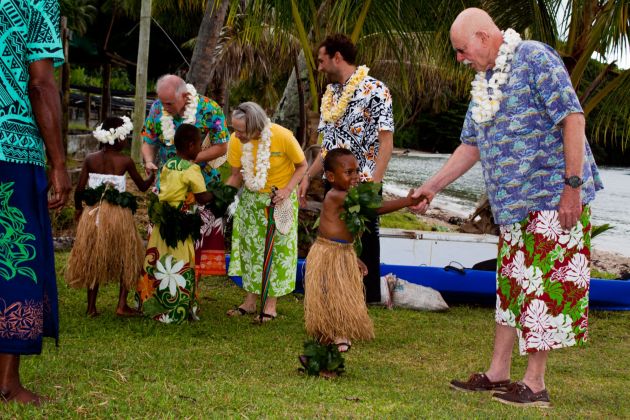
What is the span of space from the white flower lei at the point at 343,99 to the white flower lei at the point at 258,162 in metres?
0.58

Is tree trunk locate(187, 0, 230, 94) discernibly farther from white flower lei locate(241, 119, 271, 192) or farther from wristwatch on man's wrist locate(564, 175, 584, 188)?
wristwatch on man's wrist locate(564, 175, 584, 188)

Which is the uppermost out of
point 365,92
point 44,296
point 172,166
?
point 365,92

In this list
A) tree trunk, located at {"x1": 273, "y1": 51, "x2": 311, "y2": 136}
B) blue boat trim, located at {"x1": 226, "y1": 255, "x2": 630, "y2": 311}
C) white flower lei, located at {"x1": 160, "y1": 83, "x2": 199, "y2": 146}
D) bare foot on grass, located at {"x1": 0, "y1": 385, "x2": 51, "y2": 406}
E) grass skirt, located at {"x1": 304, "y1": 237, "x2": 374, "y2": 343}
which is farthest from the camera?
tree trunk, located at {"x1": 273, "y1": 51, "x2": 311, "y2": 136}

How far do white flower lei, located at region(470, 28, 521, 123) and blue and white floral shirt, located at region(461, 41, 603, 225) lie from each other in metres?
0.03

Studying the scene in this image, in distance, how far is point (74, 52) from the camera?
111 ft

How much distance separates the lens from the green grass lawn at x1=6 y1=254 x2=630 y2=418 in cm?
387

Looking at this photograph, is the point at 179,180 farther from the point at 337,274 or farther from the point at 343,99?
the point at 337,274

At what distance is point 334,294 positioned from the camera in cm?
515

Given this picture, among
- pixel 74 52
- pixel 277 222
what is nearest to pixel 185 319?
pixel 277 222

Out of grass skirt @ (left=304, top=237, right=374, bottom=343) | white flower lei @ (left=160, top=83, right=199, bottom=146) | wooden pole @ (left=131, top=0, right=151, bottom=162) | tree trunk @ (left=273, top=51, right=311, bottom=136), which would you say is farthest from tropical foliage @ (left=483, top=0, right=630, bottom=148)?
wooden pole @ (left=131, top=0, right=151, bottom=162)

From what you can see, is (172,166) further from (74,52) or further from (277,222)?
(74,52)

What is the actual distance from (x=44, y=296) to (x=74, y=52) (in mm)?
31804

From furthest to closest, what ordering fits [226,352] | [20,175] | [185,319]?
[185,319] < [226,352] < [20,175]

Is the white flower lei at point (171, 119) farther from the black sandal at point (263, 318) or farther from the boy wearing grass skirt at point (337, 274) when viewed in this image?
the boy wearing grass skirt at point (337, 274)
